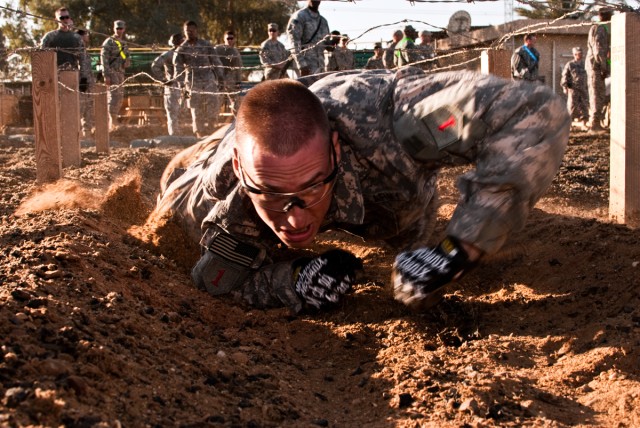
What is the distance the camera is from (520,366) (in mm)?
2623

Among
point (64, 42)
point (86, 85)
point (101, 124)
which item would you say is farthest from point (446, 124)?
point (86, 85)

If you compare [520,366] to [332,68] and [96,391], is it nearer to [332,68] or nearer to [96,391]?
[96,391]

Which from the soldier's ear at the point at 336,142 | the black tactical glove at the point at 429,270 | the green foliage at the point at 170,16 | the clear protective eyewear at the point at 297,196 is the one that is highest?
the green foliage at the point at 170,16

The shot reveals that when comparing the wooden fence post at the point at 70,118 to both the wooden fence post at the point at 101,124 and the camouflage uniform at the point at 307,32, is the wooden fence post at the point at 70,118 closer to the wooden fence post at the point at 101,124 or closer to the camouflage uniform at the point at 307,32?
the wooden fence post at the point at 101,124

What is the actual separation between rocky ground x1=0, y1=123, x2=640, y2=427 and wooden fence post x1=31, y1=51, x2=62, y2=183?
1857 mm

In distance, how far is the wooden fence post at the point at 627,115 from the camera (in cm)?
412

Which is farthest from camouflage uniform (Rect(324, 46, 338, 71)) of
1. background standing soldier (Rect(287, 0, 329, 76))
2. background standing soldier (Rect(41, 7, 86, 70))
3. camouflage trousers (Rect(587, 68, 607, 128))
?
camouflage trousers (Rect(587, 68, 607, 128))

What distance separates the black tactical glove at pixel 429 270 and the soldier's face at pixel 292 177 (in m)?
0.52

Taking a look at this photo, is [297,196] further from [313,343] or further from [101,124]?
[101,124]

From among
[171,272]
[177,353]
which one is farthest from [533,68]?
[177,353]

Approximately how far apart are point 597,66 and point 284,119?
10196 millimetres

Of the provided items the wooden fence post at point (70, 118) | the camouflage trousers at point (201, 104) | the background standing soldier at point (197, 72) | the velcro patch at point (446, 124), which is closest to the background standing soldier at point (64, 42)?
the background standing soldier at point (197, 72)

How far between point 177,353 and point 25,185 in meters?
4.38

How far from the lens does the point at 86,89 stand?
11297 millimetres
